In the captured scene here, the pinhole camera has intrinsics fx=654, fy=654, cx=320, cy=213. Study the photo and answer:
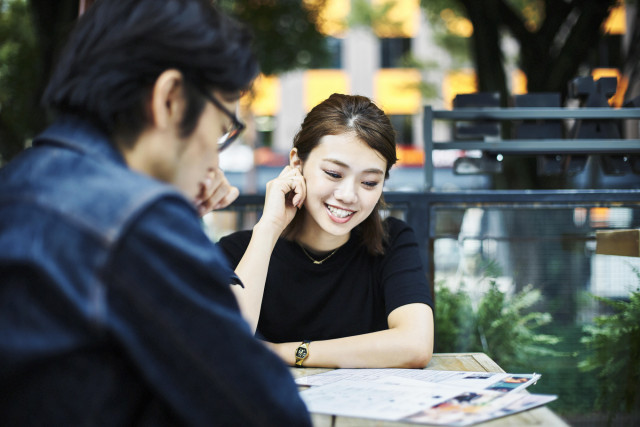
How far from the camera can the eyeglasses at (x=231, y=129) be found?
1062mm

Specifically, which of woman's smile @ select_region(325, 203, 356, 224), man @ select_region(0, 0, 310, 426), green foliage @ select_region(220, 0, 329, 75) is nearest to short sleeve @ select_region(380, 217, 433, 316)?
woman's smile @ select_region(325, 203, 356, 224)

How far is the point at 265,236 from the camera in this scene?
2.26 meters

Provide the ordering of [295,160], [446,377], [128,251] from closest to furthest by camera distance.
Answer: [128,251] → [446,377] → [295,160]

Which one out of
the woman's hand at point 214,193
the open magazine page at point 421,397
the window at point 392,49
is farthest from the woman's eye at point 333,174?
the window at point 392,49

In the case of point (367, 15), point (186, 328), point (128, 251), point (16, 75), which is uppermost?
point (367, 15)

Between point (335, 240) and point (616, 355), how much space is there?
165cm

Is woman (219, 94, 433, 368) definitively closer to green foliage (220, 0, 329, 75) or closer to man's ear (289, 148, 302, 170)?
man's ear (289, 148, 302, 170)

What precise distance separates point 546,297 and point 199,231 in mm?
2767

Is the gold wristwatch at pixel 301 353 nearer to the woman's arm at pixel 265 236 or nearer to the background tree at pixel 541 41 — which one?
the woman's arm at pixel 265 236

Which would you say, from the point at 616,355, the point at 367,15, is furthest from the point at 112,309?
the point at 367,15

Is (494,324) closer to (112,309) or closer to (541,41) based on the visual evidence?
(112,309)

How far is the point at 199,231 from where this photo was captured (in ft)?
3.10

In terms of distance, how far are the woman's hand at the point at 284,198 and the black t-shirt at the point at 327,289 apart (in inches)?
6.7

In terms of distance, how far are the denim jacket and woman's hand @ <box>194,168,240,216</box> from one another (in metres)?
0.73
